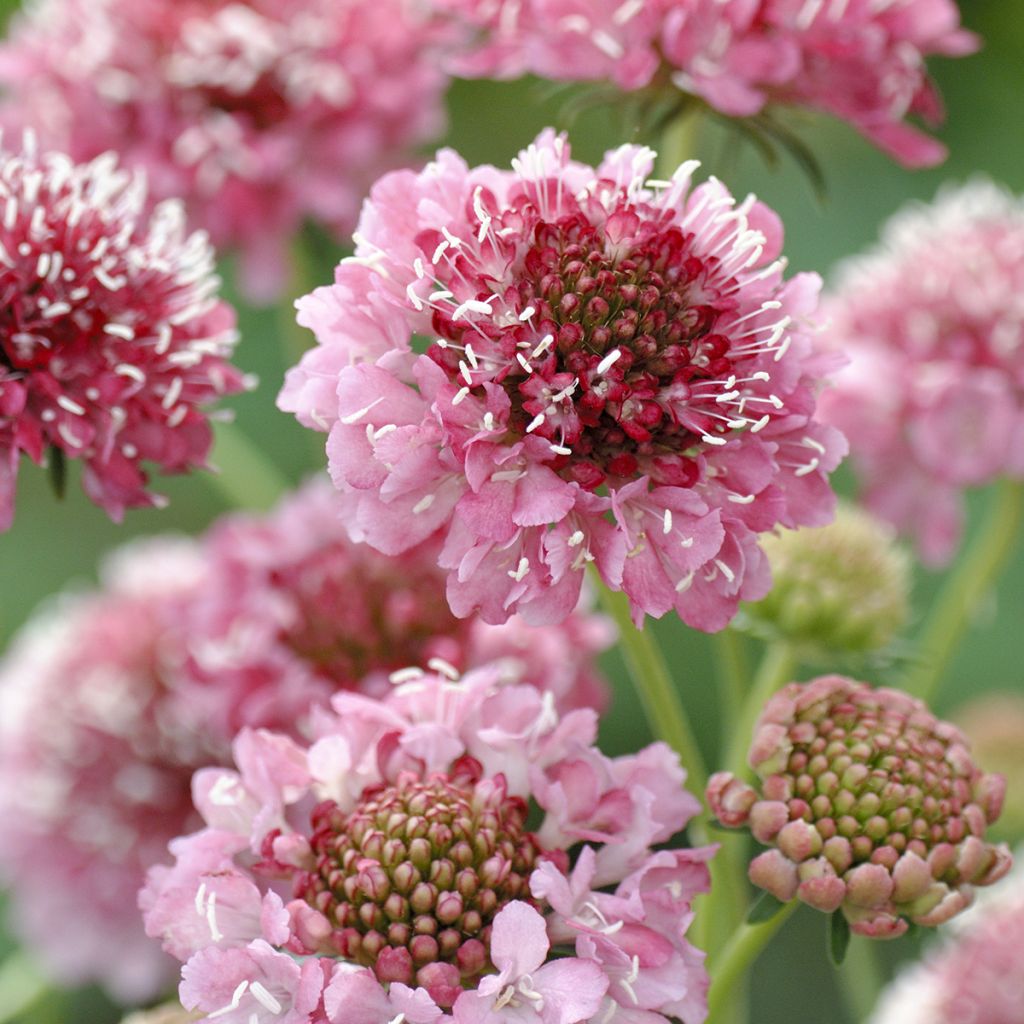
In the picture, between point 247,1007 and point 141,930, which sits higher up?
point 247,1007

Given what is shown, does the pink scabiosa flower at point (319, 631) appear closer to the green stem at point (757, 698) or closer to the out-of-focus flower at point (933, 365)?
the green stem at point (757, 698)

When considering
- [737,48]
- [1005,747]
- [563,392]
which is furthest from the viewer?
[1005,747]

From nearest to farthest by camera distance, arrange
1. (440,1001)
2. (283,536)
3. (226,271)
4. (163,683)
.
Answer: (440,1001) < (283,536) < (163,683) < (226,271)

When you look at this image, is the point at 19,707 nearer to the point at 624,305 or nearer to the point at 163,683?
the point at 163,683

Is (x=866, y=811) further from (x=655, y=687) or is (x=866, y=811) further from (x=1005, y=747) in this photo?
(x=1005, y=747)

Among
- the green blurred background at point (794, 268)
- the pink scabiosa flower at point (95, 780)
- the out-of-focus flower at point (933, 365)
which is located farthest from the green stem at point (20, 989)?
the out-of-focus flower at point (933, 365)

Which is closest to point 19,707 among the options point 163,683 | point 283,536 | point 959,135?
point 163,683

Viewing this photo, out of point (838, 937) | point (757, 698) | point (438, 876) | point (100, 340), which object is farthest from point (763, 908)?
point (100, 340)

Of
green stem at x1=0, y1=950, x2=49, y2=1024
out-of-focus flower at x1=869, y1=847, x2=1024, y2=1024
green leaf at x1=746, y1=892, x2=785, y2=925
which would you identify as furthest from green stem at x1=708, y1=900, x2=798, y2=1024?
green stem at x1=0, y1=950, x2=49, y2=1024
